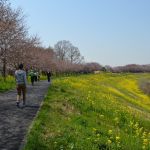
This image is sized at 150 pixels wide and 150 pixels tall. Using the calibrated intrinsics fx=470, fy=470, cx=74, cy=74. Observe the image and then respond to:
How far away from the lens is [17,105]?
74.6ft

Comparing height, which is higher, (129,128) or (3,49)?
(3,49)

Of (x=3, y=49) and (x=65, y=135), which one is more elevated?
(x=3, y=49)

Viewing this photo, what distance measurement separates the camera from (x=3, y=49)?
43.1 meters

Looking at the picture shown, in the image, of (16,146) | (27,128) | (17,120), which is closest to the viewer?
(16,146)

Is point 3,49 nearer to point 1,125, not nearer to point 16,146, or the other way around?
point 1,125

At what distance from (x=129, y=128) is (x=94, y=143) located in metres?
6.28

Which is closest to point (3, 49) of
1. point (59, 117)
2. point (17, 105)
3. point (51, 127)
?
point (17, 105)

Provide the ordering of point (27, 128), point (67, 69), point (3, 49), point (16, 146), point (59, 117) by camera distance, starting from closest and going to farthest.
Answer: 1. point (16, 146)
2. point (27, 128)
3. point (59, 117)
4. point (3, 49)
5. point (67, 69)

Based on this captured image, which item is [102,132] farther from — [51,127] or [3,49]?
[3,49]

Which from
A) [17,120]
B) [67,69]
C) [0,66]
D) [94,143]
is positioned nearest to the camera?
[94,143]

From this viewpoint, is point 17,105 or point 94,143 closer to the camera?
point 94,143

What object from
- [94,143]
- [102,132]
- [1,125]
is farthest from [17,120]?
[94,143]

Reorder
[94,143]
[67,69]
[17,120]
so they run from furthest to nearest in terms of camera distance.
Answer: [67,69]
[17,120]
[94,143]

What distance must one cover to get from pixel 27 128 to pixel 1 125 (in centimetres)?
123
